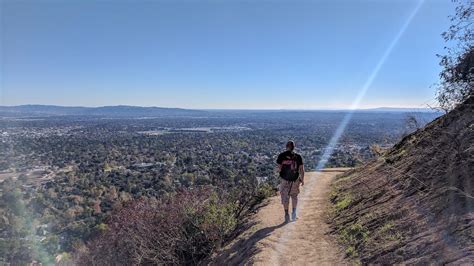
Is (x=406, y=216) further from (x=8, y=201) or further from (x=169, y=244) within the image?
(x=8, y=201)

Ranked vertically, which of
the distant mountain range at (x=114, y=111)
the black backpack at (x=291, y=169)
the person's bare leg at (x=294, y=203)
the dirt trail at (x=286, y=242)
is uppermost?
the black backpack at (x=291, y=169)

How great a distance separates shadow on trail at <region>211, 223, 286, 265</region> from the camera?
5.93 m

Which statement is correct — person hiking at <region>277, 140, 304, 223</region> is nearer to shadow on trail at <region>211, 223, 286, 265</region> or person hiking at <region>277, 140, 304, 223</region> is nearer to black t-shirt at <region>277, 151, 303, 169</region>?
black t-shirt at <region>277, 151, 303, 169</region>

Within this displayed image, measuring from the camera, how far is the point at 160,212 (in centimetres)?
935

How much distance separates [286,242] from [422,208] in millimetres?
2149

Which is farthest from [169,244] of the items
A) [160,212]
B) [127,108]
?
[127,108]

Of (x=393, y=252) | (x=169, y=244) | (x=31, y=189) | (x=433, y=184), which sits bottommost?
(x=31, y=189)

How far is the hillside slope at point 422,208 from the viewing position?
4.02m

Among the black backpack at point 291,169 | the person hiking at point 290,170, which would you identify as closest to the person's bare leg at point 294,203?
the person hiking at point 290,170

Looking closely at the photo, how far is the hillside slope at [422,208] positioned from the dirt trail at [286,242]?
1.01 feet

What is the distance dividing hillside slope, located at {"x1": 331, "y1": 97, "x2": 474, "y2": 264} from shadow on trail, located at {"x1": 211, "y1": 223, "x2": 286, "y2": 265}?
1.24 m

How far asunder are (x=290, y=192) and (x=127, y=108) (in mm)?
185893

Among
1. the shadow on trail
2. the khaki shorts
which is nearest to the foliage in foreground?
the shadow on trail

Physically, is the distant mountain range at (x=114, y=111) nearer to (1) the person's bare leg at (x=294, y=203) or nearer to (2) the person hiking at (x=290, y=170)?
(1) the person's bare leg at (x=294, y=203)
